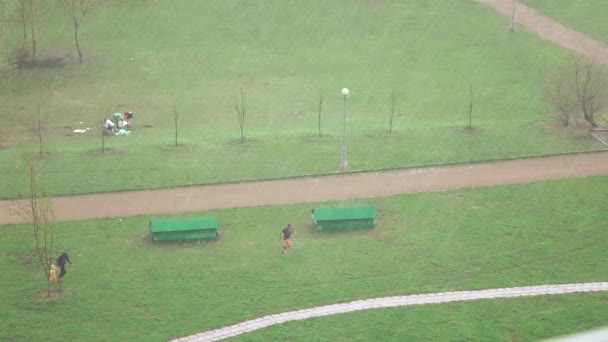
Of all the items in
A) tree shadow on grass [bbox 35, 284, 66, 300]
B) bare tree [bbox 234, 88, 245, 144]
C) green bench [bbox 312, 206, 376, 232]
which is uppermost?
bare tree [bbox 234, 88, 245, 144]

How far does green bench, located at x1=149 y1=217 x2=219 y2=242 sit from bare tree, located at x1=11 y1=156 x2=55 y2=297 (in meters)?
2.89

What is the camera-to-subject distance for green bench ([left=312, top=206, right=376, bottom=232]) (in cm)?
2653

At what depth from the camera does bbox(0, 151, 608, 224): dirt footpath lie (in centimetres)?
2856

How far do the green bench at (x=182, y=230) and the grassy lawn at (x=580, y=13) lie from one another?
98.2 ft

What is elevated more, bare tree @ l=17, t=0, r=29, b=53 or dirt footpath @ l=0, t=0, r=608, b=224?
bare tree @ l=17, t=0, r=29, b=53

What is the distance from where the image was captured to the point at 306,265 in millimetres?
24516

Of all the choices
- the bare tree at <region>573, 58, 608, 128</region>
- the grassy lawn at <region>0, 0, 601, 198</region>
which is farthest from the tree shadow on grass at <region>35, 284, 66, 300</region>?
the bare tree at <region>573, 58, 608, 128</region>

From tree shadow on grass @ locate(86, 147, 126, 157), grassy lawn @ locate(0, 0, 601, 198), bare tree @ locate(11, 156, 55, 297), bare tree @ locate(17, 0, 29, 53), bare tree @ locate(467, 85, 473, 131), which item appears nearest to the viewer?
bare tree @ locate(11, 156, 55, 297)

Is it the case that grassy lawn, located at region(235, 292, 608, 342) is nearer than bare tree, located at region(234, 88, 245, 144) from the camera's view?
Yes

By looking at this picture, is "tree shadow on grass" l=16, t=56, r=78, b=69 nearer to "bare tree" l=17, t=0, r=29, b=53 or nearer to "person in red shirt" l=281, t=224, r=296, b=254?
"bare tree" l=17, t=0, r=29, b=53

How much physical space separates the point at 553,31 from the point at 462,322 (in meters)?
31.9

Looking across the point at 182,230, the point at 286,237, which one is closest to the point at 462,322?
the point at 286,237

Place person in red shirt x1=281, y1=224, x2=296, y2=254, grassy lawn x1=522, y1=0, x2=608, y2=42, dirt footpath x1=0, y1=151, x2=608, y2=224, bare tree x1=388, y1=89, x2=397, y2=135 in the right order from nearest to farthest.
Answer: person in red shirt x1=281, y1=224, x2=296, y2=254 → dirt footpath x1=0, y1=151, x2=608, y2=224 → bare tree x1=388, y1=89, x2=397, y2=135 → grassy lawn x1=522, y1=0, x2=608, y2=42

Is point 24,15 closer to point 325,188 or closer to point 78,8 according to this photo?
point 78,8
